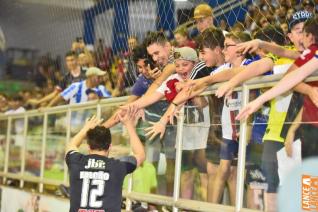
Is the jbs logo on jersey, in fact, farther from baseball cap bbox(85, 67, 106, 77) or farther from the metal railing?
baseball cap bbox(85, 67, 106, 77)

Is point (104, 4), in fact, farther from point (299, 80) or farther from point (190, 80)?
point (299, 80)

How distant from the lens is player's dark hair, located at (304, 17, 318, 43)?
3607 millimetres

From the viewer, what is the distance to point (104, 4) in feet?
24.6

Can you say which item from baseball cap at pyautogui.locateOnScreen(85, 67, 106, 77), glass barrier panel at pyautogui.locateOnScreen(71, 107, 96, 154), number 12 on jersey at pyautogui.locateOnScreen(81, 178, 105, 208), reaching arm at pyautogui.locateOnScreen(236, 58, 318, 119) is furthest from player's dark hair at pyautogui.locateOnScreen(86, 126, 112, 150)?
baseball cap at pyautogui.locateOnScreen(85, 67, 106, 77)

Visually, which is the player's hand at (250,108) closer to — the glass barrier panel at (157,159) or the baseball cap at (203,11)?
the baseball cap at (203,11)

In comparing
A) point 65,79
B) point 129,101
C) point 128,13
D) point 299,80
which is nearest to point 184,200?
point 129,101

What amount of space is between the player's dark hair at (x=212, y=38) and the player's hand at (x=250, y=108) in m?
0.83

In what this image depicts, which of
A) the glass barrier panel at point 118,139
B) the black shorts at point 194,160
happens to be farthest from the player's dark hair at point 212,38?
the glass barrier panel at point 118,139

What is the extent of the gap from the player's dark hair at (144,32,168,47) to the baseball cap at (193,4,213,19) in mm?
480

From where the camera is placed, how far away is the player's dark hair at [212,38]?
4.62 metres

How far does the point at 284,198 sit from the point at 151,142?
1914 millimetres

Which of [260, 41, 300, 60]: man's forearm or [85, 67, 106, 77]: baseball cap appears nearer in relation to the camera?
[260, 41, 300, 60]: man's forearm

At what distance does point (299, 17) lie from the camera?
3.78m

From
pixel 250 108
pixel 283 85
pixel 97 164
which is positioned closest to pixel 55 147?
pixel 97 164
